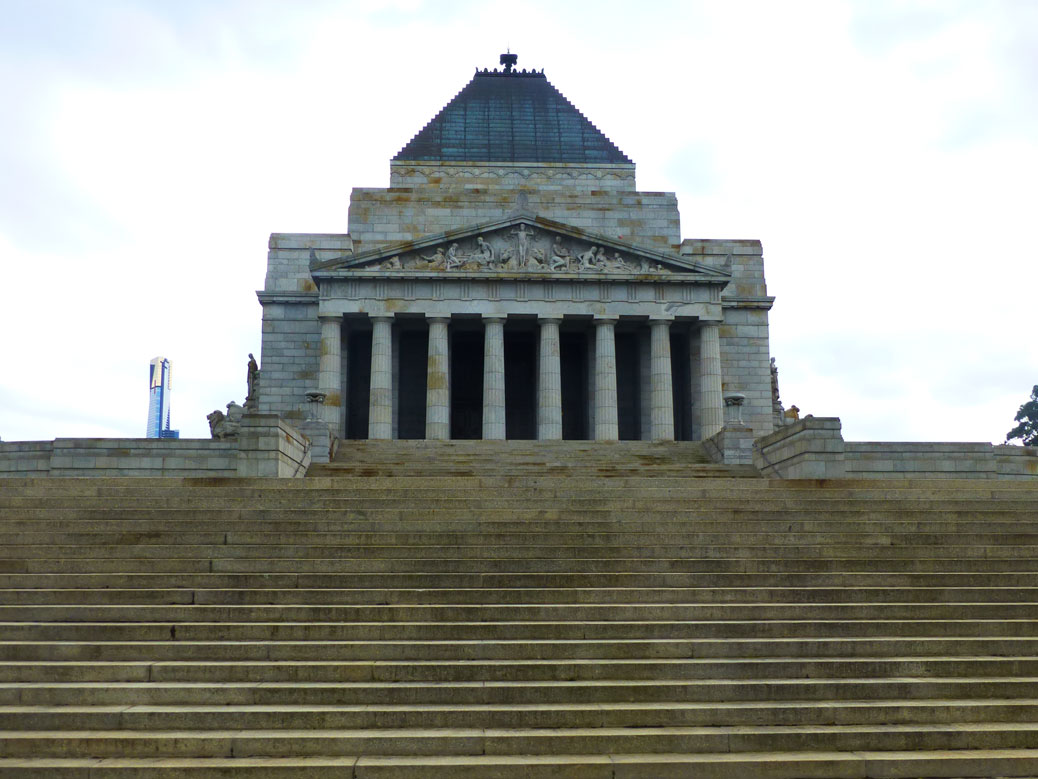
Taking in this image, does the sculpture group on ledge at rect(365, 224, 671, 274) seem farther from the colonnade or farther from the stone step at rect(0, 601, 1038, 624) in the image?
the stone step at rect(0, 601, 1038, 624)

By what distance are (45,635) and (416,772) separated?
19.9 ft

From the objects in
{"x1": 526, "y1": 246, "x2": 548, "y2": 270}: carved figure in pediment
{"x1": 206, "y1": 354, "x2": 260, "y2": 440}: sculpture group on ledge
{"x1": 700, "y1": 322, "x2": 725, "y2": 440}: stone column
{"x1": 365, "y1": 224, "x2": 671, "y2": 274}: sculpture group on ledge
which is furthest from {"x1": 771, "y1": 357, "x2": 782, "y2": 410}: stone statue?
{"x1": 206, "y1": 354, "x2": 260, "y2": 440}: sculpture group on ledge

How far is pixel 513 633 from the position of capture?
12.5 metres

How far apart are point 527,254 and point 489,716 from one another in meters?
31.4

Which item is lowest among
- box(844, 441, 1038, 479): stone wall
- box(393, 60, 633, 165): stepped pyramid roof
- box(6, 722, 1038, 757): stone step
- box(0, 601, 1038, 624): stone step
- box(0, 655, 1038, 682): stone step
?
box(6, 722, 1038, 757): stone step

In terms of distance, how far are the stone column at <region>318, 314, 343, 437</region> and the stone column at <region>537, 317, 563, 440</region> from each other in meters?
8.52

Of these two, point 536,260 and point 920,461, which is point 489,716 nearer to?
point 920,461

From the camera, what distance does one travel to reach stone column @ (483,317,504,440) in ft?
129

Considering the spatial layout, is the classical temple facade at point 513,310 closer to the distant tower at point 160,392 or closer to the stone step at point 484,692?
the stone step at point 484,692

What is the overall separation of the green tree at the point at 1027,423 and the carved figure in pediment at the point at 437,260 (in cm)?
6464

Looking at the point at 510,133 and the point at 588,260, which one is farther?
the point at 510,133

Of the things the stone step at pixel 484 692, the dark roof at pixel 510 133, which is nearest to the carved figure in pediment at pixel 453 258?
the dark roof at pixel 510 133

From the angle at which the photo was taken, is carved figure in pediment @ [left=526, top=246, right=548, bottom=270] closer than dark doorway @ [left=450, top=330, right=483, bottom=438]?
Yes

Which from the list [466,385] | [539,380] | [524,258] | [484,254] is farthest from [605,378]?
[466,385]
